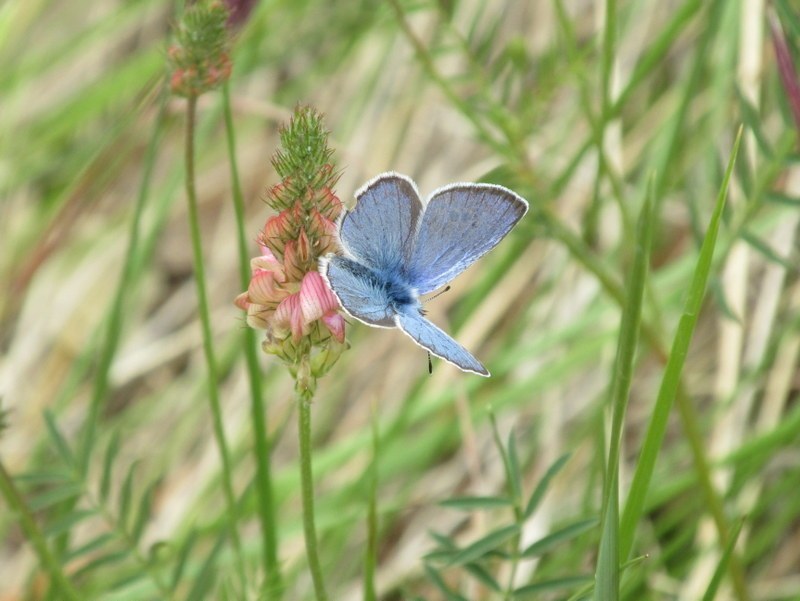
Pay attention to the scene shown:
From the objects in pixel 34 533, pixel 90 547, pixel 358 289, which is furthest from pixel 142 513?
pixel 358 289

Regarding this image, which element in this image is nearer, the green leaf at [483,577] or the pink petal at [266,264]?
the pink petal at [266,264]

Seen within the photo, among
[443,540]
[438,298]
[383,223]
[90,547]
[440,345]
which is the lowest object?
[438,298]

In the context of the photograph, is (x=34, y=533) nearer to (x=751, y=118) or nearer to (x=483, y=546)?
(x=483, y=546)

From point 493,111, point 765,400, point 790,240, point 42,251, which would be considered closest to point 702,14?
point 790,240

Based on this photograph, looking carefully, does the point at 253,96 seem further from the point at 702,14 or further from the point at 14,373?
the point at 702,14

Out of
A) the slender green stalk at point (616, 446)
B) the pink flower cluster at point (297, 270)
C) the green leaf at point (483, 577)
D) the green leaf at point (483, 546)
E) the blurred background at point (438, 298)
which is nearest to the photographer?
the slender green stalk at point (616, 446)

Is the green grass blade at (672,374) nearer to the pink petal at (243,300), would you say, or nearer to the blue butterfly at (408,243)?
the blue butterfly at (408,243)

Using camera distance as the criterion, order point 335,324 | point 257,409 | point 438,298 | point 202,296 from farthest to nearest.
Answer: point 438,298, point 257,409, point 202,296, point 335,324

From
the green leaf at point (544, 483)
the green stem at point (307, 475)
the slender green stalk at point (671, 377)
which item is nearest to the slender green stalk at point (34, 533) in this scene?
the green stem at point (307, 475)
